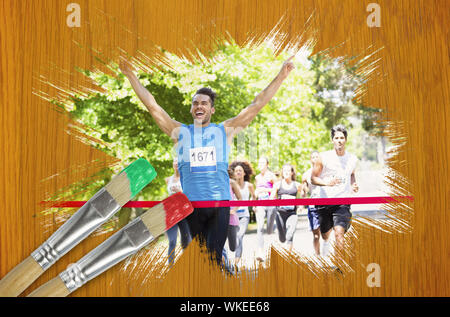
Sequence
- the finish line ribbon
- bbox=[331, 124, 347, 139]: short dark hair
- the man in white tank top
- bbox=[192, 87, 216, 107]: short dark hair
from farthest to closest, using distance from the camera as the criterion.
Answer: bbox=[331, 124, 347, 139]: short dark hair < the man in white tank top < bbox=[192, 87, 216, 107]: short dark hair < the finish line ribbon

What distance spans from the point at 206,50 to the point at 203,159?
868 millimetres

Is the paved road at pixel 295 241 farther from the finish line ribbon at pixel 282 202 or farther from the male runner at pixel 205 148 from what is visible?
the male runner at pixel 205 148

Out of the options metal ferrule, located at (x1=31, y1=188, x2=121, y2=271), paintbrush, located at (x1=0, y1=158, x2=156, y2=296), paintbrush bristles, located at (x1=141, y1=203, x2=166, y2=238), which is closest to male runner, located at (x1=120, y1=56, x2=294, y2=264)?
paintbrush bristles, located at (x1=141, y1=203, x2=166, y2=238)

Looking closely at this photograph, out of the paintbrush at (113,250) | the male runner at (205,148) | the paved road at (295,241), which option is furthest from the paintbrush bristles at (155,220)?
the paved road at (295,241)

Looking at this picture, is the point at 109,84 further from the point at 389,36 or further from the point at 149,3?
the point at 389,36

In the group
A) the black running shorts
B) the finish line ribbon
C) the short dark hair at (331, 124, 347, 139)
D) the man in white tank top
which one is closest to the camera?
the finish line ribbon

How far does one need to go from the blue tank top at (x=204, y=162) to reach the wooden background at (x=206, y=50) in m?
0.47

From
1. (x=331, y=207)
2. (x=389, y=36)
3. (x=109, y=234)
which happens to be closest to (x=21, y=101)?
(x=109, y=234)

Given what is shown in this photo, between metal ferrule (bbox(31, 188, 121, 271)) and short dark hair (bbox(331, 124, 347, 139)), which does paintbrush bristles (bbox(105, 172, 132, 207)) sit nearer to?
metal ferrule (bbox(31, 188, 121, 271))

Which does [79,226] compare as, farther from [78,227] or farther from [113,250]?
[113,250]

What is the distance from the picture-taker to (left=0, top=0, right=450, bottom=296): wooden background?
3162 millimetres

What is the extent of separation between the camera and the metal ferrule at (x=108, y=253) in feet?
9.32

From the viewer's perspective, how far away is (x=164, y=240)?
10.2ft

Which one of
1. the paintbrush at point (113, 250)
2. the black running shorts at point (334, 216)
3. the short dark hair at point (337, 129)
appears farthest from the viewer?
the short dark hair at point (337, 129)
